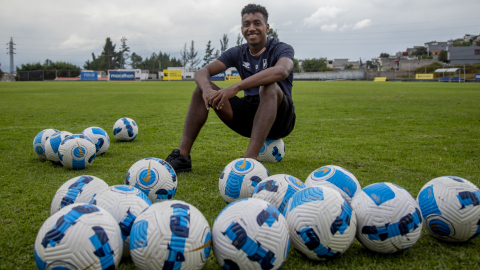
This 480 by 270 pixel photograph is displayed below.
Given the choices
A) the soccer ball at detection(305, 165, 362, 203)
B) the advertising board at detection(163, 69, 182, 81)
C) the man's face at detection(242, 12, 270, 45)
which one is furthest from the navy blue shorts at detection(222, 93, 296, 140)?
the advertising board at detection(163, 69, 182, 81)

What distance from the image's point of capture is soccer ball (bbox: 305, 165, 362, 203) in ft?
10.3

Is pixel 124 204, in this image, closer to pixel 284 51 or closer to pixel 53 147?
pixel 53 147

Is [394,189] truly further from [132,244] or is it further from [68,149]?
[68,149]

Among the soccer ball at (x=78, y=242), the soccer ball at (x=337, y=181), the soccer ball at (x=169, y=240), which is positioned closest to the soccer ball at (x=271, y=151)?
the soccer ball at (x=337, y=181)

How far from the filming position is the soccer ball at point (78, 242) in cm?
197

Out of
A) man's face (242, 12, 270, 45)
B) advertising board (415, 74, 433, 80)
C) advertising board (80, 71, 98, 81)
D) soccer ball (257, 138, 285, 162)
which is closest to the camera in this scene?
man's face (242, 12, 270, 45)

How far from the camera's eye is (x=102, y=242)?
2.06m

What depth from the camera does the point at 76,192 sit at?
283 cm

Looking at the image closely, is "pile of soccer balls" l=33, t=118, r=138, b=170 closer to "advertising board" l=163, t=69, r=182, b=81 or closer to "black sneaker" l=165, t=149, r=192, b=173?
"black sneaker" l=165, t=149, r=192, b=173

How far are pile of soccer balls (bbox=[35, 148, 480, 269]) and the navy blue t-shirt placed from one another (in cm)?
219

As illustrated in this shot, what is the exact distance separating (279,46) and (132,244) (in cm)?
348

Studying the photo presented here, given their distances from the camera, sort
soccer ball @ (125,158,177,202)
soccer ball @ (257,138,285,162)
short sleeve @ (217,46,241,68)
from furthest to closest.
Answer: short sleeve @ (217,46,241,68)
soccer ball @ (257,138,285,162)
soccer ball @ (125,158,177,202)

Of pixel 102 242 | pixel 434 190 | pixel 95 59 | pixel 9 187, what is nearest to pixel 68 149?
pixel 9 187

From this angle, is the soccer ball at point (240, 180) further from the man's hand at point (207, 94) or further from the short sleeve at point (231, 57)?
the short sleeve at point (231, 57)
